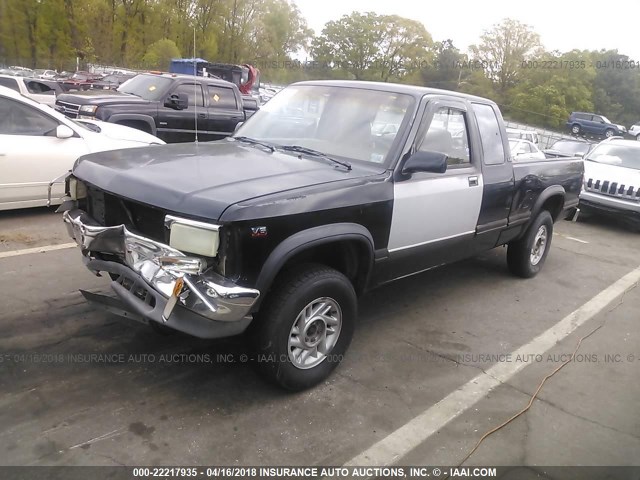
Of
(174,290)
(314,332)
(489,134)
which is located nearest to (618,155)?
(489,134)

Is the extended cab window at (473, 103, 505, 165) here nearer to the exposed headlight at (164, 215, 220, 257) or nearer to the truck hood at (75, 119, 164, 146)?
the exposed headlight at (164, 215, 220, 257)

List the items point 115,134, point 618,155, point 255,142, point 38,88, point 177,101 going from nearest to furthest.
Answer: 1. point 255,142
2. point 115,134
3. point 177,101
4. point 618,155
5. point 38,88

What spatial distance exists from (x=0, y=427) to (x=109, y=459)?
0.67 m

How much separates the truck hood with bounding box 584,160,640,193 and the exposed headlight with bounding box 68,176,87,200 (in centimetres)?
933

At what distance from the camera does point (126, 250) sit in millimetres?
3291

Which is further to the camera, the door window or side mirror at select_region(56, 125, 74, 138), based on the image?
side mirror at select_region(56, 125, 74, 138)

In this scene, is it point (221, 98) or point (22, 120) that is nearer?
point (22, 120)

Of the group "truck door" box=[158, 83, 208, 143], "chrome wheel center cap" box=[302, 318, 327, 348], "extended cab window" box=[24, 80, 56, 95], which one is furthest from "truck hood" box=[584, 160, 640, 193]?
"extended cab window" box=[24, 80, 56, 95]

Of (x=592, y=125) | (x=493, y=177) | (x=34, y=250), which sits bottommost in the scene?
(x=34, y=250)

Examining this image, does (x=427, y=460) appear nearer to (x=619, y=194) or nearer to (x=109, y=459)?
(x=109, y=459)

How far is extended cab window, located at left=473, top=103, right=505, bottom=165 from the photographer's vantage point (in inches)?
197

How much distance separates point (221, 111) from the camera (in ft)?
37.7

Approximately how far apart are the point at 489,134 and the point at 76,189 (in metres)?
3.54

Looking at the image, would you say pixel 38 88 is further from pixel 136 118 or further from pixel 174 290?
pixel 174 290
